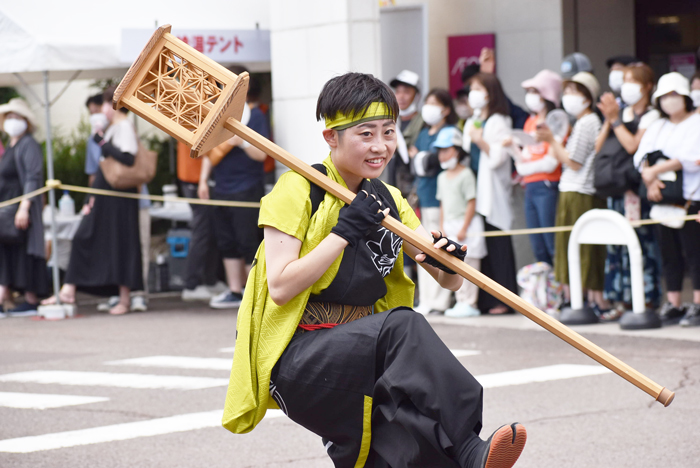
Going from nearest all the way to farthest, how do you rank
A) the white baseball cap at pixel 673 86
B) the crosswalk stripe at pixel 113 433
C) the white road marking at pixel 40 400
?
the crosswalk stripe at pixel 113 433
the white road marking at pixel 40 400
the white baseball cap at pixel 673 86

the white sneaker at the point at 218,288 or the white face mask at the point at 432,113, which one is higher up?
the white face mask at the point at 432,113

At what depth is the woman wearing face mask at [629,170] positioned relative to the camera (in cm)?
814

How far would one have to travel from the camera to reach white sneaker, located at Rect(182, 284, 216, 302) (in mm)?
11336

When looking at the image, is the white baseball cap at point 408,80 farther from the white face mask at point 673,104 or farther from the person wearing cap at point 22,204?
the person wearing cap at point 22,204

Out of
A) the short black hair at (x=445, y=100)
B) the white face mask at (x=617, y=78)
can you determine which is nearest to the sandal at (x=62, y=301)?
the short black hair at (x=445, y=100)

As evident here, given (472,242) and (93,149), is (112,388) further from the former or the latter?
(93,149)

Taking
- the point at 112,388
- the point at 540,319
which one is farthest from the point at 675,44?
the point at 540,319

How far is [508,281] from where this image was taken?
9.30 m

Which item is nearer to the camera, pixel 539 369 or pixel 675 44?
pixel 539 369

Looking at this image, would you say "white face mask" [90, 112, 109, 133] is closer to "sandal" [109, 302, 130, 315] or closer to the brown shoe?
"sandal" [109, 302, 130, 315]

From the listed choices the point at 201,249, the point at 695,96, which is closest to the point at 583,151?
the point at 695,96

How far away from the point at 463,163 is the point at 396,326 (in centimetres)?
628

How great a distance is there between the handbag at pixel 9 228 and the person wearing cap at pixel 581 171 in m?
5.29

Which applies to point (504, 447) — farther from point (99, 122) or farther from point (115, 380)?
point (99, 122)
